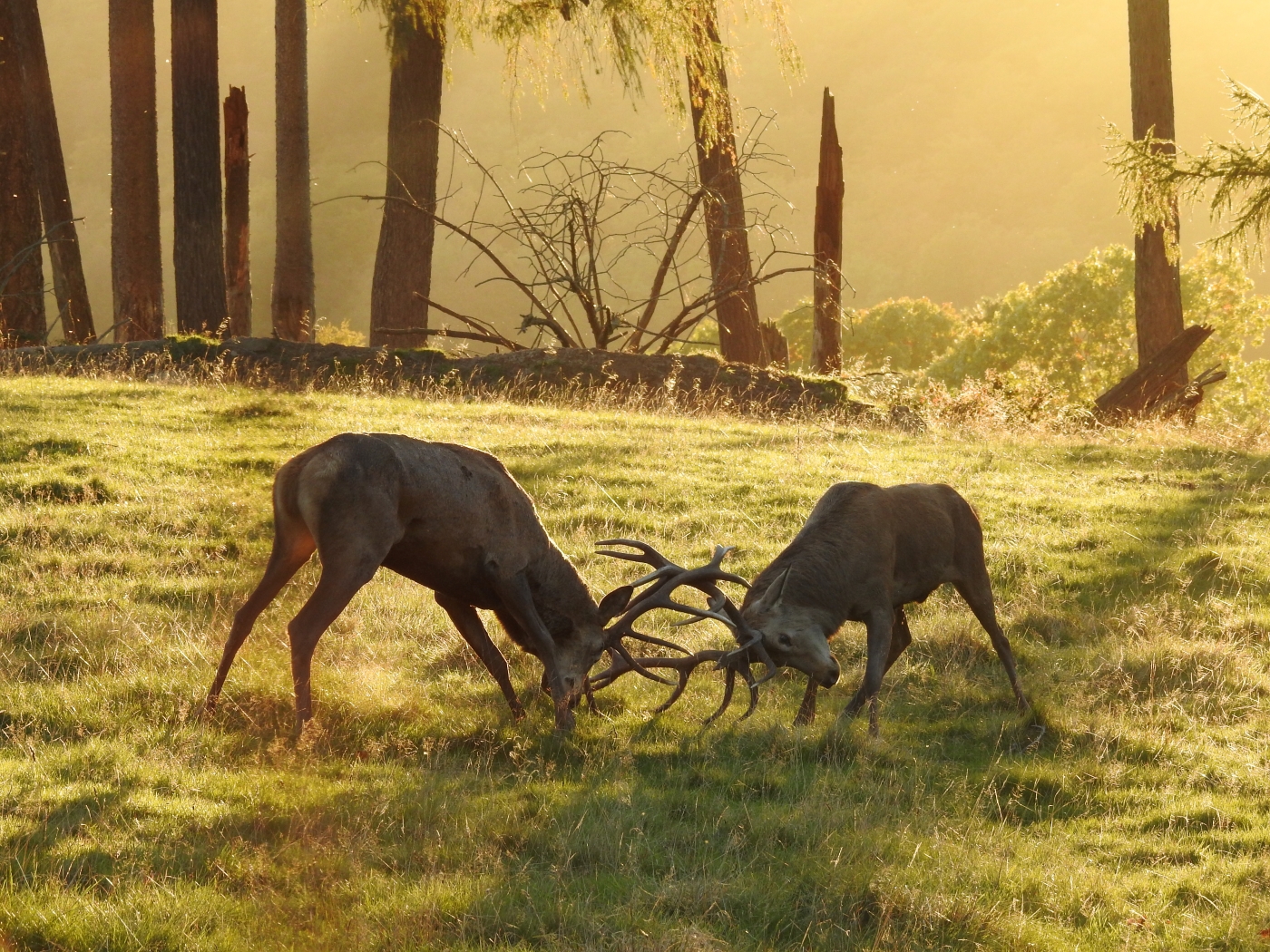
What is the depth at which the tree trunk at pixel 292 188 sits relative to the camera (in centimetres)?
2411

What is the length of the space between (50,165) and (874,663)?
26.7m

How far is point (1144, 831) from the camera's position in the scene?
21.4ft

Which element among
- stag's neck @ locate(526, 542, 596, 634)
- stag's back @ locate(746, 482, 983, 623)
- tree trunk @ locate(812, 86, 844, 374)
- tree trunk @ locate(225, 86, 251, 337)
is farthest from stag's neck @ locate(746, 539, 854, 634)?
tree trunk @ locate(225, 86, 251, 337)

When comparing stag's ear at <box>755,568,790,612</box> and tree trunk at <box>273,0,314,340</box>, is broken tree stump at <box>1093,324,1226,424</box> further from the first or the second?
stag's ear at <box>755,568,790,612</box>

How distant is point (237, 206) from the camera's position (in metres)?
26.8

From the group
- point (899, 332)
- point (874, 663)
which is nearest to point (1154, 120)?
point (874, 663)

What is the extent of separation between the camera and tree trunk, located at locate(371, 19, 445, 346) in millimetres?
24594

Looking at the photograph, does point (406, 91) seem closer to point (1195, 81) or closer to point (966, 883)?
point (966, 883)

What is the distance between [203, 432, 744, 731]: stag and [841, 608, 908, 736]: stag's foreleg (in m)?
1.06

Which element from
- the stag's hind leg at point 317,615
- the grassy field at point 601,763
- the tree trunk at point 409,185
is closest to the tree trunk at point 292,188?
the tree trunk at point 409,185

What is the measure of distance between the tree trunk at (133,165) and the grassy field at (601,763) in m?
12.1

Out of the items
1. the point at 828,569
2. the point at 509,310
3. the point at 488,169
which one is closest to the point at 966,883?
the point at 828,569

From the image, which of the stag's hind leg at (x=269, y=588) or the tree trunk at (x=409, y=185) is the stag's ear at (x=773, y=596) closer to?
the stag's hind leg at (x=269, y=588)

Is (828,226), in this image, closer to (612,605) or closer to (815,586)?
(815,586)
